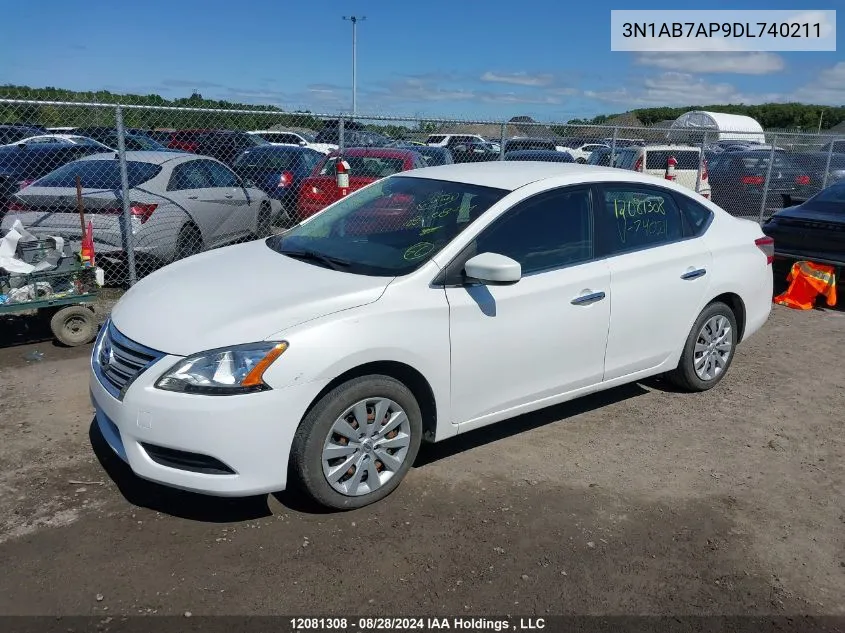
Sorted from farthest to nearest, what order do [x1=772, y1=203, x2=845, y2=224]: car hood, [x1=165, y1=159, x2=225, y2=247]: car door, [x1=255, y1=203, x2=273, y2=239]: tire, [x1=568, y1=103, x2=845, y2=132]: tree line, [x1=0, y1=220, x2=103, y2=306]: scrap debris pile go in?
1. [x1=568, y1=103, x2=845, y2=132]: tree line
2. [x1=255, y1=203, x2=273, y2=239]: tire
3. [x1=165, y1=159, x2=225, y2=247]: car door
4. [x1=772, y1=203, x2=845, y2=224]: car hood
5. [x1=0, y1=220, x2=103, y2=306]: scrap debris pile

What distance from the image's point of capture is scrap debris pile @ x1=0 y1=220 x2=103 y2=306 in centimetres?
584

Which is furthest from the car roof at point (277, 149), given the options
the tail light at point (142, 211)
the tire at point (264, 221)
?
the tail light at point (142, 211)

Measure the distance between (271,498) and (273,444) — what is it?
65cm

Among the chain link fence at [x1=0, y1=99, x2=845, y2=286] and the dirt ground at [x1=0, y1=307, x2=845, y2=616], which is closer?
the dirt ground at [x1=0, y1=307, x2=845, y2=616]

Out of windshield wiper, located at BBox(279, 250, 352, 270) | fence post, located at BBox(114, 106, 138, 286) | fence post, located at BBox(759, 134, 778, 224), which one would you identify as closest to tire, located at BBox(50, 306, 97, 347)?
fence post, located at BBox(114, 106, 138, 286)

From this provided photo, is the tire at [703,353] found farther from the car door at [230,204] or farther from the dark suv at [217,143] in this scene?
the dark suv at [217,143]

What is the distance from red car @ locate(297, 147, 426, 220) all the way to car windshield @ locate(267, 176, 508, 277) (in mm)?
4435

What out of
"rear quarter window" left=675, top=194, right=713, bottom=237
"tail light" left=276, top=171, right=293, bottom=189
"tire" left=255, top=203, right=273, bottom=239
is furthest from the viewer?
"tail light" left=276, top=171, right=293, bottom=189

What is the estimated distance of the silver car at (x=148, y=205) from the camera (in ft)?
24.4

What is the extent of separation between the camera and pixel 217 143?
14797mm

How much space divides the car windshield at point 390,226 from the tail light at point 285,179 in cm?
699

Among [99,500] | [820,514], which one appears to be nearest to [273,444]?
[99,500]

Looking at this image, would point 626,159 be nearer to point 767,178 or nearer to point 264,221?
point 767,178

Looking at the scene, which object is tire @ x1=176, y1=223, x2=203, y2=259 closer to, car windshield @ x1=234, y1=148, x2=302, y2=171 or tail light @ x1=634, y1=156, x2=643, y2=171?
car windshield @ x1=234, y1=148, x2=302, y2=171
